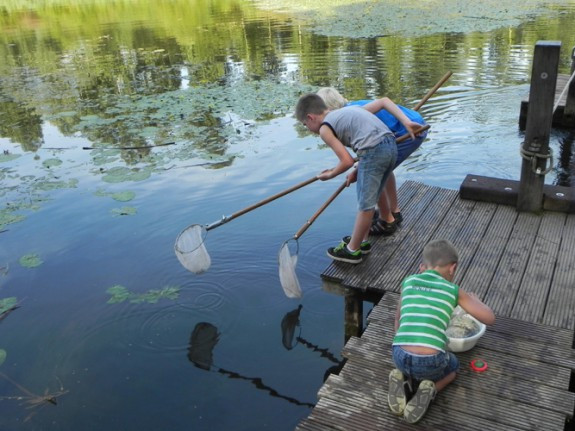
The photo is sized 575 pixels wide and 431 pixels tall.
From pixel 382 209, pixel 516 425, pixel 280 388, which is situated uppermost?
pixel 382 209

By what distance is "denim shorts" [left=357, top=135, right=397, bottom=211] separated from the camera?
3.86 m

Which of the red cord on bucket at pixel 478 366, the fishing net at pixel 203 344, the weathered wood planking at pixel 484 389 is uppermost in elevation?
the red cord on bucket at pixel 478 366

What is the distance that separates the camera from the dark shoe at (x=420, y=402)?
2.69m

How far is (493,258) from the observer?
404 cm

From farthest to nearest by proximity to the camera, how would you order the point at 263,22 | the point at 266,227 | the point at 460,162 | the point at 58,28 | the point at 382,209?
the point at 58,28, the point at 263,22, the point at 460,162, the point at 266,227, the point at 382,209

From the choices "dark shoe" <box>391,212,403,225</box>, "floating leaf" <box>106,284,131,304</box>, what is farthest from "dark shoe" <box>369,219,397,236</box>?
"floating leaf" <box>106,284,131,304</box>

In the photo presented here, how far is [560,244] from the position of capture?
13.5ft

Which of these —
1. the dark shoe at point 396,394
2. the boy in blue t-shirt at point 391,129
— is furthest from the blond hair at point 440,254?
the boy in blue t-shirt at point 391,129

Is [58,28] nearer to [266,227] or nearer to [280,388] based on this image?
[266,227]

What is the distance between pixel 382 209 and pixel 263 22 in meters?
16.4

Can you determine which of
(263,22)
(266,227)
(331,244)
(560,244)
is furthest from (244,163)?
(263,22)

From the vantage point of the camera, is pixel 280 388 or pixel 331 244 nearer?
pixel 280 388

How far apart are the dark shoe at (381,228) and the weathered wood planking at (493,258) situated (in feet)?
0.19

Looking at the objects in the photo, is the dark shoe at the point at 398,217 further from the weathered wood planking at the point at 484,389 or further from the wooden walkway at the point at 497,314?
the weathered wood planking at the point at 484,389
